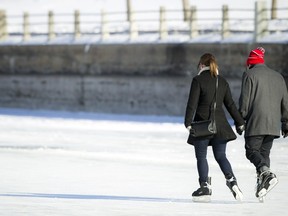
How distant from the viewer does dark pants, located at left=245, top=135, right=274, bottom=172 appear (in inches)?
491

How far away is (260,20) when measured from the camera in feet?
104

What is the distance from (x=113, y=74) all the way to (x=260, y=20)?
5818 mm

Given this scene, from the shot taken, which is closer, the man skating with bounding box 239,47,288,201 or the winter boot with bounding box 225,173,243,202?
the winter boot with bounding box 225,173,243,202

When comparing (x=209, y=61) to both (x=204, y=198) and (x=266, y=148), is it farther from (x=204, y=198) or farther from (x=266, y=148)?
(x=204, y=198)

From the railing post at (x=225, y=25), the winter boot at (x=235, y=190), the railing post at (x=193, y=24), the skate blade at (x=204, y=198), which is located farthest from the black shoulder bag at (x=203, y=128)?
the railing post at (x=193, y=24)

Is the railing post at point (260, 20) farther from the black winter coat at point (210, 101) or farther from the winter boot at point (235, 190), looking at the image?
the winter boot at point (235, 190)

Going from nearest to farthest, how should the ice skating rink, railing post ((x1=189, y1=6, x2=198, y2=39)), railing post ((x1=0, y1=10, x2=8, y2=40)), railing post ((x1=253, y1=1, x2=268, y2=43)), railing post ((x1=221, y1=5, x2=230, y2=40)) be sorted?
the ice skating rink → railing post ((x1=253, y1=1, x2=268, y2=43)) → railing post ((x1=221, y1=5, x2=230, y2=40)) → railing post ((x1=189, y1=6, x2=198, y2=39)) → railing post ((x1=0, y1=10, x2=8, y2=40))

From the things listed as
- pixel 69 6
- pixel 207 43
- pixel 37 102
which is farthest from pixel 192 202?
pixel 69 6

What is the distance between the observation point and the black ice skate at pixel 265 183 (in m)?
12.2

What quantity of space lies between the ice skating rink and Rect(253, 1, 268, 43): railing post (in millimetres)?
4664

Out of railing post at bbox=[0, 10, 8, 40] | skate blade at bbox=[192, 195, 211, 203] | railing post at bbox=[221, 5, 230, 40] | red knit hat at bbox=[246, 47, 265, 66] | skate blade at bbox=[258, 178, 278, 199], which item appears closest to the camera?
skate blade at bbox=[258, 178, 278, 199]

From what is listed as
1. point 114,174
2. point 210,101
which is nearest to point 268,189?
point 210,101

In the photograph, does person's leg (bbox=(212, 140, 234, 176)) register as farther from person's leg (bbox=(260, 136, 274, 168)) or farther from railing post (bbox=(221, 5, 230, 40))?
railing post (bbox=(221, 5, 230, 40))

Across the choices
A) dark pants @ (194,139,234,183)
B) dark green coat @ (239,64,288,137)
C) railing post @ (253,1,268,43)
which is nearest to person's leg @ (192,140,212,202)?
dark pants @ (194,139,234,183)
